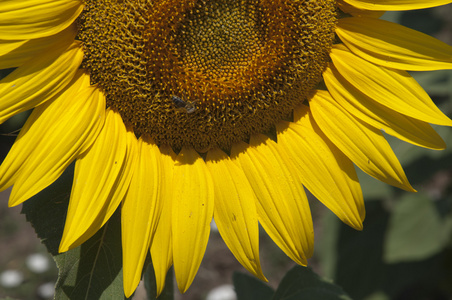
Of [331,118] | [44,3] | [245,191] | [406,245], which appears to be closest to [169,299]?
[245,191]

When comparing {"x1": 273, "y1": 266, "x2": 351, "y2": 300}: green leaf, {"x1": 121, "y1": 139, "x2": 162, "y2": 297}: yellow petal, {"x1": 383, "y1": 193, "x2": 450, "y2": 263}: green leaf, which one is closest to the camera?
{"x1": 121, "y1": 139, "x2": 162, "y2": 297}: yellow petal

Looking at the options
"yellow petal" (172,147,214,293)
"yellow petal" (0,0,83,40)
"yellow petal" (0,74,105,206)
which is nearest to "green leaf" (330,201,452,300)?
"yellow petal" (172,147,214,293)

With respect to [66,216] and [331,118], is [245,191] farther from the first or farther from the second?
[66,216]

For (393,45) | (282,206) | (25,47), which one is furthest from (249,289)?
(25,47)

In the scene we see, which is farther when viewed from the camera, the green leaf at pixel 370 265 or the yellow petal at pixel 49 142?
the green leaf at pixel 370 265

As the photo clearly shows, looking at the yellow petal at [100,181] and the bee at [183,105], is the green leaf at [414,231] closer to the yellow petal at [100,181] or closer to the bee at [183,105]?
the bee at [183,105]

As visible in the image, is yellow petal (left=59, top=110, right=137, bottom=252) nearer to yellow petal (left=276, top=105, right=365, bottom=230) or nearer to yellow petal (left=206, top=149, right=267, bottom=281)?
yellow petal (left=206, top=149, right=267, bottom=281)

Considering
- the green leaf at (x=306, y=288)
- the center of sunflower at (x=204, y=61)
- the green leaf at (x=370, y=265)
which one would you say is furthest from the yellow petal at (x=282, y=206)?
the green leaf at (x=370, y=265)
